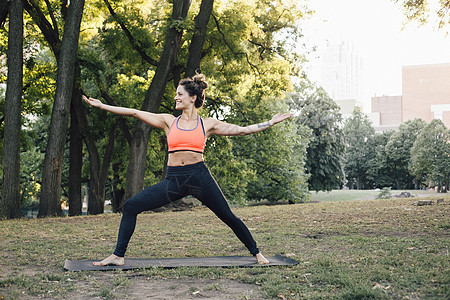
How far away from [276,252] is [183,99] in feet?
9.12

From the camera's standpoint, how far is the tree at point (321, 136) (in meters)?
44.7

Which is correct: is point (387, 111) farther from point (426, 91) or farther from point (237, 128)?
point (237, 128)

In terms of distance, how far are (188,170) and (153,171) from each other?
75.8 feet

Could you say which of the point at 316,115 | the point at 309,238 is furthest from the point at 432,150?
the point at 309,238

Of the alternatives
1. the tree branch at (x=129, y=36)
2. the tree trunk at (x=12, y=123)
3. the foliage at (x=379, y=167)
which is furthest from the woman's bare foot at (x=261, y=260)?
the foliage at (x=379, y=167)

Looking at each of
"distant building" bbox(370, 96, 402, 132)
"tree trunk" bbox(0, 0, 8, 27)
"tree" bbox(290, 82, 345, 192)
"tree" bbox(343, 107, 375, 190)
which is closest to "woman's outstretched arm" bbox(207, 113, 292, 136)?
"tree trunk" bbox(0, 0, 8, 27)

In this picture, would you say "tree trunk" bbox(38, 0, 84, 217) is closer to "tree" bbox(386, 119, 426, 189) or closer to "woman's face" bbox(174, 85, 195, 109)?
"woman's face" bbox(174, 85, 195, 109)

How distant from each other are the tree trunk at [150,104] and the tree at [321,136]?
29294 mm

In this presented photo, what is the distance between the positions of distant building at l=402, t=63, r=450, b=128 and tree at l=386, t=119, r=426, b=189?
2493 inches

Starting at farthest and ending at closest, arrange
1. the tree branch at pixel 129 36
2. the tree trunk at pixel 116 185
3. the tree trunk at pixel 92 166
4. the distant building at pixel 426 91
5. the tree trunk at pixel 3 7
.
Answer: the distant building at pixel 426 91 < the tree trunk at pixel 116 185 < the tree trunk at pixel 92 166 < the tree branch at pixel 129 36 < the tree trunk at pixel 3 7

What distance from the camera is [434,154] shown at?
210ft

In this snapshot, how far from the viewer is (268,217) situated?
40.9 ft

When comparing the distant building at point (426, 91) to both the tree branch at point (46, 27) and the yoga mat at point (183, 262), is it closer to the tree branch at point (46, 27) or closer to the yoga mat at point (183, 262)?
the tree branch at point (46, 27)

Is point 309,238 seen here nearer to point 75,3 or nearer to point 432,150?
point 75,3
